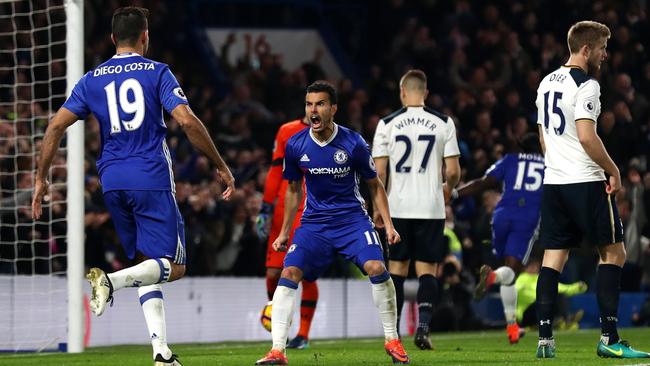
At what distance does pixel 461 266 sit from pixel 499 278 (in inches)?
186

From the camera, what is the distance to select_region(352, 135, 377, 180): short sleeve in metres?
9.70

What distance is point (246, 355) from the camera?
11.6 meters

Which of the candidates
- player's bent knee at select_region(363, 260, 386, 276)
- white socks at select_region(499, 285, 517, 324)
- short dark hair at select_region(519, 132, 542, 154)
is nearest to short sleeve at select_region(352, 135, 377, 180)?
player's bent knee at select_region(363, 260, 386, 276)

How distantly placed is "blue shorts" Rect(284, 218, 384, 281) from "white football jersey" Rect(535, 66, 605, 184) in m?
1.43

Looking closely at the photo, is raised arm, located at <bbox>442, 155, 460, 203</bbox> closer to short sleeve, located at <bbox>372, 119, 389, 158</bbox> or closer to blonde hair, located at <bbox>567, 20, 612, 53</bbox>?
short sleeve, located at <bbox>372, 119, 389, 158</bbox>

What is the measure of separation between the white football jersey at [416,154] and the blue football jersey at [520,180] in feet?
6.41

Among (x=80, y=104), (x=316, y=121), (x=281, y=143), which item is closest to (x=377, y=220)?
(x=281, y=143)

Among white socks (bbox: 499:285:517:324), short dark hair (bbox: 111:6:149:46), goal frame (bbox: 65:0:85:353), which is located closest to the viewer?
→ short dark hair (bbox: 111:6:149:46)

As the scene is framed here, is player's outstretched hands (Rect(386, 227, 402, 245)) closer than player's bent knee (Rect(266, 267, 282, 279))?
Yes

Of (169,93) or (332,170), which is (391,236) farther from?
(169,93)

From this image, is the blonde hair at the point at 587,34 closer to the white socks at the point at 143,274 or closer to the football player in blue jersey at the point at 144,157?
the football player in blue jersey at the point at 144,157

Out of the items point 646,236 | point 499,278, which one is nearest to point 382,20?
point 646,236

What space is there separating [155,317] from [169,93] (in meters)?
1.34

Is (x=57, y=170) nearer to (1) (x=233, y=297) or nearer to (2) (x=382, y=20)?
(1) (x=233, y=297)
